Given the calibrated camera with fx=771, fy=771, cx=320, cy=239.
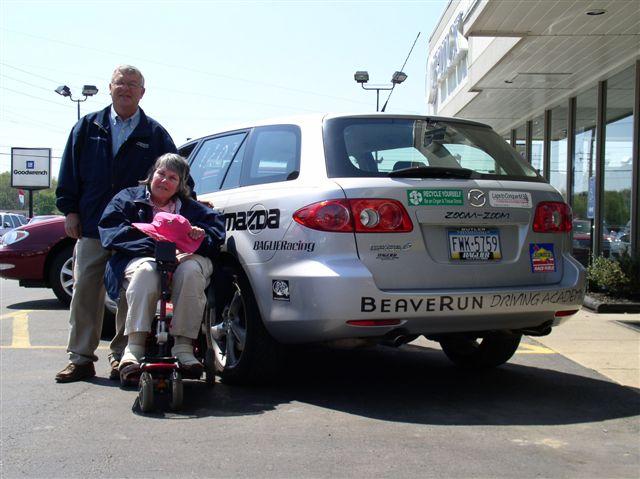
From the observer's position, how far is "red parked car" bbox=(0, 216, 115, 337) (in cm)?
859

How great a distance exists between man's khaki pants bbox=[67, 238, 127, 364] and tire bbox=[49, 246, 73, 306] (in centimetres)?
346

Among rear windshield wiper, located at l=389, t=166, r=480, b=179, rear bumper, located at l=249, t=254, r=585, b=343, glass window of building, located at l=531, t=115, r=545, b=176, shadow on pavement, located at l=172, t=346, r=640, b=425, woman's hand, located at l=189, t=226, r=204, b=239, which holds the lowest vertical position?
shadow on pavement, located at l=172, t=346, r=640, b=425

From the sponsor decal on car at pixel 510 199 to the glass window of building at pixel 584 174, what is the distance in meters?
8.04

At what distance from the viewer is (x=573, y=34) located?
9.60 metres

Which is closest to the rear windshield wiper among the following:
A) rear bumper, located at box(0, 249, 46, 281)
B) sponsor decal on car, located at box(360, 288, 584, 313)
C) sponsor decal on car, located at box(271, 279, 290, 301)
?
sponsor decal on car, located at box(360, 288, 584, 313)

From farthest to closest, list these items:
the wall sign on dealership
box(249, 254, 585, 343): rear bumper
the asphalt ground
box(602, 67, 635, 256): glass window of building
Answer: the wall sign on dealership → box(602, 67, 635, 256): glass window of building → box(249, 254, 585, 343): rear bumper → the asphalt ground

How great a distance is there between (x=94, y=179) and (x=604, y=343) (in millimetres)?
4656

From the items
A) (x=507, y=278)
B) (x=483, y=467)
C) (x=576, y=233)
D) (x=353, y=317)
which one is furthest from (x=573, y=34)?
(x=483, y=467)

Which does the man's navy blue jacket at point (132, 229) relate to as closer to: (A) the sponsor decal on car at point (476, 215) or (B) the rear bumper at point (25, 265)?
(A) the sponsor decal on car at point (476, 215)

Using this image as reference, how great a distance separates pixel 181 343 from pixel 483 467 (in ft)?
6.20

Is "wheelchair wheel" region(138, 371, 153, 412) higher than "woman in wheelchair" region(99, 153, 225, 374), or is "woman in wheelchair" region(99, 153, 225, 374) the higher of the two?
"woman in wheelchair" region(99, 153, 225, 374)

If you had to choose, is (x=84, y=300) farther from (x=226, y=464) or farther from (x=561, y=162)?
(x=561, y=162)

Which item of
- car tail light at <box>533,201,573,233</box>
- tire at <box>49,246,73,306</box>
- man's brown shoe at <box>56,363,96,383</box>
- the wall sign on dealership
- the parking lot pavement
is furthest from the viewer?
the wall sign on dealership

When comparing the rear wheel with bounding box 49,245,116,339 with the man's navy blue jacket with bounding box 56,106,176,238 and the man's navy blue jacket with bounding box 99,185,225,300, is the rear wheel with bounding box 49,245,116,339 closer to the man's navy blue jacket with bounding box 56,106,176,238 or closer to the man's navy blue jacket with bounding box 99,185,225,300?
the man's navy blue jacket with bounding box 56,106,176,238
